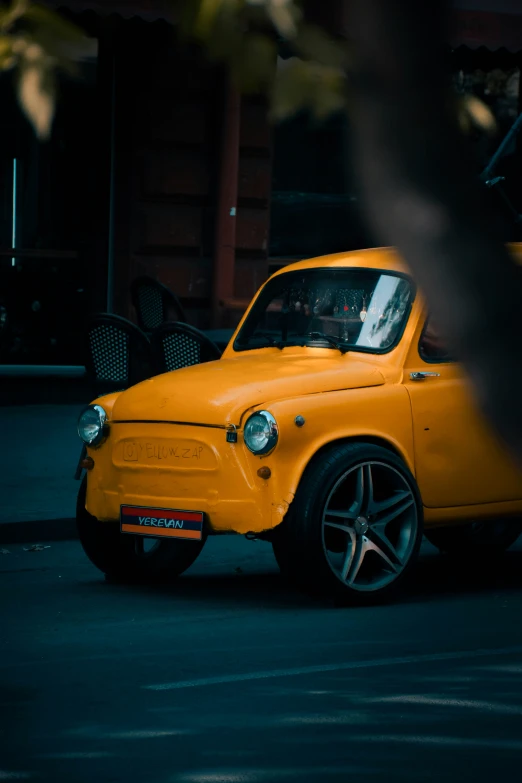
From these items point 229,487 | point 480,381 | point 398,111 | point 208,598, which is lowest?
point 208,598

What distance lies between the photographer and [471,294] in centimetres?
221

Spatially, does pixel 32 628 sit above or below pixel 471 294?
below

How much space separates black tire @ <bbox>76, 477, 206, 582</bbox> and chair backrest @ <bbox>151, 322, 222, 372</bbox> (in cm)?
161

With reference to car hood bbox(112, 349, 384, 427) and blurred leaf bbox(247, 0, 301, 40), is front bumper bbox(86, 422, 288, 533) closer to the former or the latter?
car hood bbox(112, 349, 384, 427)

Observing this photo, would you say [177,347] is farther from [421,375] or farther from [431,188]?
[431,188]

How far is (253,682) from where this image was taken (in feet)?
20.5

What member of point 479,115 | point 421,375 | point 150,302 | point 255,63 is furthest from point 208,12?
point 150,302

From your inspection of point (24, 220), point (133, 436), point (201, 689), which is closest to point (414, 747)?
point (201, 689)

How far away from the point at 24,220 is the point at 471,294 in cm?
1410

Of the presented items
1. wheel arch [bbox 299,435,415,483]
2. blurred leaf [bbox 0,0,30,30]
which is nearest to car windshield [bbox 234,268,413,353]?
wheel arch [bbox 299,435,415,483]

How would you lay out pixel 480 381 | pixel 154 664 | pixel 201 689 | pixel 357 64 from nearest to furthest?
pixel 357 64 → pixel 480 381 → pixel 201 689 → pixel 154 664

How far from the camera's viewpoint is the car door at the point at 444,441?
820 cm

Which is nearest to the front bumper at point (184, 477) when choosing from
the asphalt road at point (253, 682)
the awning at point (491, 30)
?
the asphalt road at point (253, 682)

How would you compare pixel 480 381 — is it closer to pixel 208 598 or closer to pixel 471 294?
pixel 471 294
